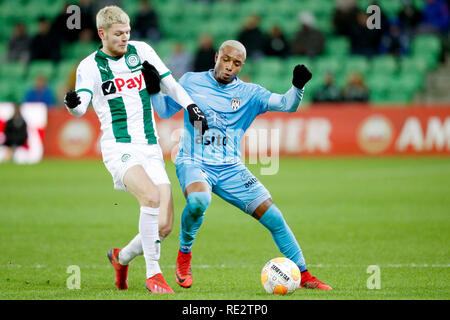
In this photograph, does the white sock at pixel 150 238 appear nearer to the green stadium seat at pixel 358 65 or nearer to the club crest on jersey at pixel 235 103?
the club crest on jersey at pixel 235 103

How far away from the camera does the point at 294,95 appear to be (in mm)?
6773

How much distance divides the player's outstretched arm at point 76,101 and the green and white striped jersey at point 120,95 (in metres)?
0.16

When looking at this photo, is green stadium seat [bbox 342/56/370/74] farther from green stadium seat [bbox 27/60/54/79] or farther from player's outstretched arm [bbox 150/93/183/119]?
player's outstretched arm [bbox 150/93/183/119]

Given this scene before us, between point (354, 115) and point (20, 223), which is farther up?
point (354, 115)

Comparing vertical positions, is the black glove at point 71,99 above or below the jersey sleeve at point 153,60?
below

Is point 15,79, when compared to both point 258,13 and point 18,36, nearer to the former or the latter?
point 18,36

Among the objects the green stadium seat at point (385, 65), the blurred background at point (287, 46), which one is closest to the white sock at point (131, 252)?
the blurred background at point (287, 46)

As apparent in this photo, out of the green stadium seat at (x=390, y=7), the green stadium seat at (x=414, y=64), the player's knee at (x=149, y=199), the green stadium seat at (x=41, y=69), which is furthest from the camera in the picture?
the green stadium seat at (x=41, y=69)

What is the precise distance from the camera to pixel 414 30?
21969 mm

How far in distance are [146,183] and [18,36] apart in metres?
18.5

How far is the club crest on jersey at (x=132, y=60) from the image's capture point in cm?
673

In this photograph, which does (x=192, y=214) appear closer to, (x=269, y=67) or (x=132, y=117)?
(x=132, y=117)

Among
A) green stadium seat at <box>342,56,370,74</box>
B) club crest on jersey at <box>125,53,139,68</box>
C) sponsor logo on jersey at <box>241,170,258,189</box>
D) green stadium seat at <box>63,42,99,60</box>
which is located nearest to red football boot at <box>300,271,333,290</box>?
sponsor logo on jersey at <box>241,170,258,189</box>
